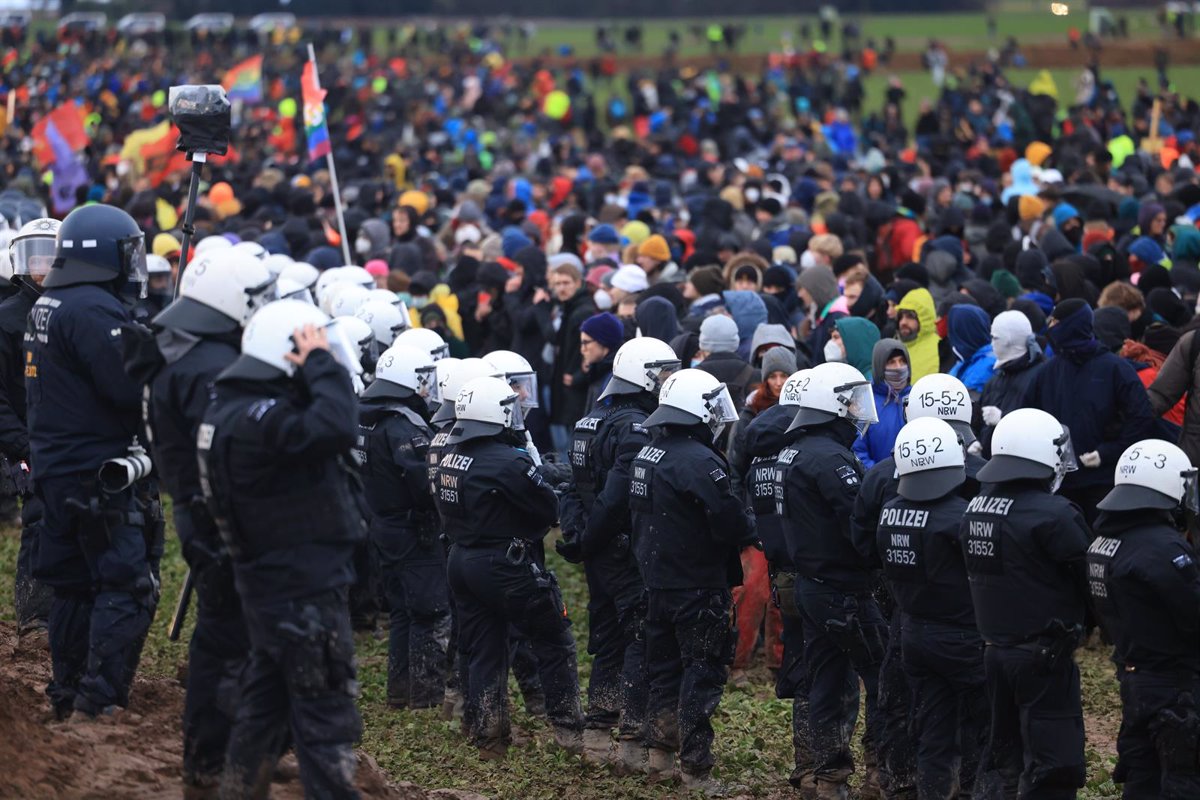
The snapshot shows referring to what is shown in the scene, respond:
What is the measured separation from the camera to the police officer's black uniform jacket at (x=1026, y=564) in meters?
8.31

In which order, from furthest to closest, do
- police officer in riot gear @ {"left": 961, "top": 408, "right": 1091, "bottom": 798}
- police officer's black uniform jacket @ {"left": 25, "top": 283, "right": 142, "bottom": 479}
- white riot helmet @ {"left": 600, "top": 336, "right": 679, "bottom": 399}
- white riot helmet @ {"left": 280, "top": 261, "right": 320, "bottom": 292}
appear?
white riot helmet @ {"left": 280, "top": 261, "right": 320, "bottom": 292} → white riot helmet @ {"left": 600, "top": 336, "right": 679, "bottom": 399} → police officer's black uniform jacket @ {"left": 25, "top": 283, "right": 142, "bottom": 479} → police officer in riot gear @ {"left": 961, "top": 408, "right": 1091, "bottom": 798}

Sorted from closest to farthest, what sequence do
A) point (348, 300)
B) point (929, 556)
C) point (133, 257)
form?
point (929, 556) < point (133, 257) < point (348, 300)

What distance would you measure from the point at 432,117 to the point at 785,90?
1068 centimetres

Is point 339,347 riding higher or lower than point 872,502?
higher

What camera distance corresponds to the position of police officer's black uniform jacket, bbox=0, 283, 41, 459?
35.9 feet

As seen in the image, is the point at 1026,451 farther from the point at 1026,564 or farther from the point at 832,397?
the point at 832,397

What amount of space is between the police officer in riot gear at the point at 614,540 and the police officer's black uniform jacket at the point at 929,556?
1.93 m

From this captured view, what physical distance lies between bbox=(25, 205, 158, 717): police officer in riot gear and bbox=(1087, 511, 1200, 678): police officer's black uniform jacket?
493cm

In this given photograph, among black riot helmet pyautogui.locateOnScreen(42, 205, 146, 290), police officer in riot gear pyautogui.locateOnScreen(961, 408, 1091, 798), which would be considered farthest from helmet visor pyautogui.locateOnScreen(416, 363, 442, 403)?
police officer in riot gear pyautogui.locateOnScreen(961, 408, 1091, 798)

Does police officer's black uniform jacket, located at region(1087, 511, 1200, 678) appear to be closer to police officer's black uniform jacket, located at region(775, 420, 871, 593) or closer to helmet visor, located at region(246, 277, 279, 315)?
police officer's black uniform jacket, located at region(775, 420, 871, 593)

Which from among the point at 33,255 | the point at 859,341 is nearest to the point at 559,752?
the point at 859,341

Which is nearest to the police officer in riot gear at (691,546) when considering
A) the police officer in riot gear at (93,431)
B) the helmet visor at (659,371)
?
the helmet visor at (659,371)

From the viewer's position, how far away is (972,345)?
13.0 metres

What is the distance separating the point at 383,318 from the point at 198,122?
3086 millimetres
